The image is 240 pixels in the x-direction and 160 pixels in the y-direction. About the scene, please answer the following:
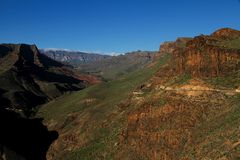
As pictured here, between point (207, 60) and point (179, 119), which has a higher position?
point (207, 60)

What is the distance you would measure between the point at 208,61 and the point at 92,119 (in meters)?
42.6

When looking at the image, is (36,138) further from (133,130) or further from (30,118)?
(133,130)

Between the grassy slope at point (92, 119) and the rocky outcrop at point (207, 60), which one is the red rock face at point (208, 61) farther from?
the grassy slope at point (92, 119)

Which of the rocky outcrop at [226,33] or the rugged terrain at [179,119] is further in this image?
the rocky outcrop at [226,33]

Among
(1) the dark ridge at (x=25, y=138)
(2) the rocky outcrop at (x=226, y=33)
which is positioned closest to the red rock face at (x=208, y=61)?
(2) the rocky outcrop at (x=226, y=33)

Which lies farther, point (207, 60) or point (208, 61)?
point (207, 60)

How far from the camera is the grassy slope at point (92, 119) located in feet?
307

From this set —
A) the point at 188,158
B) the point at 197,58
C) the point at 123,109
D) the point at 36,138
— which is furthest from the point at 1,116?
the point at 188,158

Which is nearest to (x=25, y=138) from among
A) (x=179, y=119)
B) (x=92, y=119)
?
(x=92, y=119)

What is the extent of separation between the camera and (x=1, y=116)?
136000mm

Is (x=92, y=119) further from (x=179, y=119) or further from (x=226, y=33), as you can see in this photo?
(x=226, y=33)

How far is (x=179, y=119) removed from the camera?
Answer: 81.7m

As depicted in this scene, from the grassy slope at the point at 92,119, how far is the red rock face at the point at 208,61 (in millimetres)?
21342

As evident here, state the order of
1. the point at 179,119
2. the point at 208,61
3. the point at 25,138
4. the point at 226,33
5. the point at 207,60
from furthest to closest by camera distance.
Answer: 1. the point at 25,138
2. the point at 226,33
3. the point at 207,60
4. the point at 208,61
5. the point at 179,119
